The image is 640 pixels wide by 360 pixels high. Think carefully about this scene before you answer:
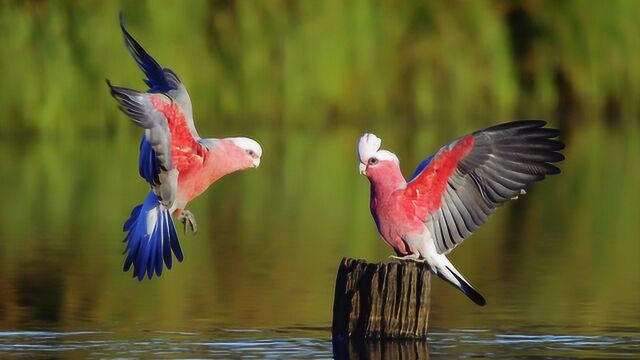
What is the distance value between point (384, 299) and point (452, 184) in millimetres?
703

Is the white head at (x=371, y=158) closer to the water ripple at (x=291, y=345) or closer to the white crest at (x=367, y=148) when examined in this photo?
the white crest at (x=367, y=148)

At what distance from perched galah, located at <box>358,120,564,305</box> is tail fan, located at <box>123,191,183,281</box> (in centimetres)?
102

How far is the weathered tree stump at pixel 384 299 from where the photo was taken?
8.77 m

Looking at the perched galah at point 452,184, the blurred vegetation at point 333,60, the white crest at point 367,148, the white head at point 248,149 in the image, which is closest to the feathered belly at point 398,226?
the perched galah at point 452,184

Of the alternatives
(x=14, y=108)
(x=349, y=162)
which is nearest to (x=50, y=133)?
(x=14, y=108)

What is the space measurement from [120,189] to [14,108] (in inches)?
138

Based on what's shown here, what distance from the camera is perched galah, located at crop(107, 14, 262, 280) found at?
890 cm

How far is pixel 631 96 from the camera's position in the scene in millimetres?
22281

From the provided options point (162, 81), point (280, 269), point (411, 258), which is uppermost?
point (162, 81)

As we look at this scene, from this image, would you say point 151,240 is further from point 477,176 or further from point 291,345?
point 477,176

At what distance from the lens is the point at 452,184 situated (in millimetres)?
9070

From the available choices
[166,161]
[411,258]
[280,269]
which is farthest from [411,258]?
[280,269]

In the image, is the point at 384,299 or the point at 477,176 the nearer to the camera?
the point at 384,299

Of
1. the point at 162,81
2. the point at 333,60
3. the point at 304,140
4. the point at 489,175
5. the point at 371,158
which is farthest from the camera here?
the point at 304,140
